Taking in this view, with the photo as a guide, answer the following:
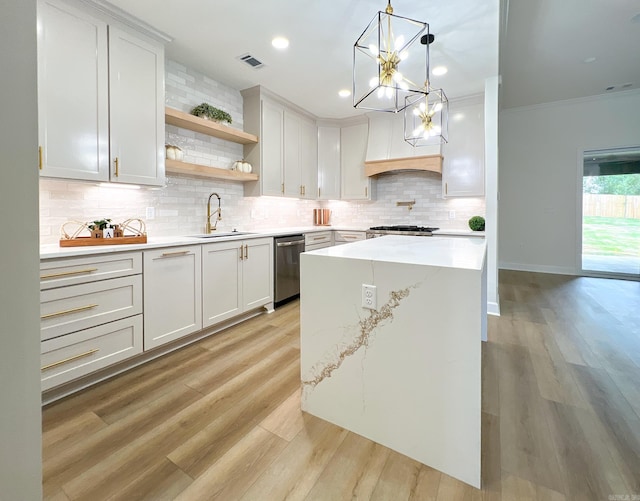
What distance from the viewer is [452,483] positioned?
1306 millimetres

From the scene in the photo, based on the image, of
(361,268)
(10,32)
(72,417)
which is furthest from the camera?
(72,417)

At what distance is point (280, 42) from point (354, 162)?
243 cm

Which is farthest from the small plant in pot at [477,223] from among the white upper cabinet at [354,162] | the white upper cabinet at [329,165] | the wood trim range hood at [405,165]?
the white upper cabinet at [329,165]

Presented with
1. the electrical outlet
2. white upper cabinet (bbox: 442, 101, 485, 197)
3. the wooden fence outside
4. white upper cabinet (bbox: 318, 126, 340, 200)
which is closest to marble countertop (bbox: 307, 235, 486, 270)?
the electrical outlet

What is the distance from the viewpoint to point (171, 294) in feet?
8.17

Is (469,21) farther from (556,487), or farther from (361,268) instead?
(556,487)

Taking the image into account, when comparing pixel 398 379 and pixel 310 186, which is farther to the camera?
pixel 310 186

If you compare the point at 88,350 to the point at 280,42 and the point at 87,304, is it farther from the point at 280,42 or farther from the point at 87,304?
the point at 280,42

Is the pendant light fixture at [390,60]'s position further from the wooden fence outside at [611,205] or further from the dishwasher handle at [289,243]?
the wooden fence outside at [611,205]

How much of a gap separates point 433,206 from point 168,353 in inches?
158

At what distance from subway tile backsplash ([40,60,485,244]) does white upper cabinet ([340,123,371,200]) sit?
1.09 ft

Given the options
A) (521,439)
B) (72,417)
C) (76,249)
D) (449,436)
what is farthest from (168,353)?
(521,439)

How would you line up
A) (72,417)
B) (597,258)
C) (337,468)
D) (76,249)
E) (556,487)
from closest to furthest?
(556,487) < (337,468) < (72,417) < (76,249) < (597,258)

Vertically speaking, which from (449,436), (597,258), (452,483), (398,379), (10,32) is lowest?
(452,483)
